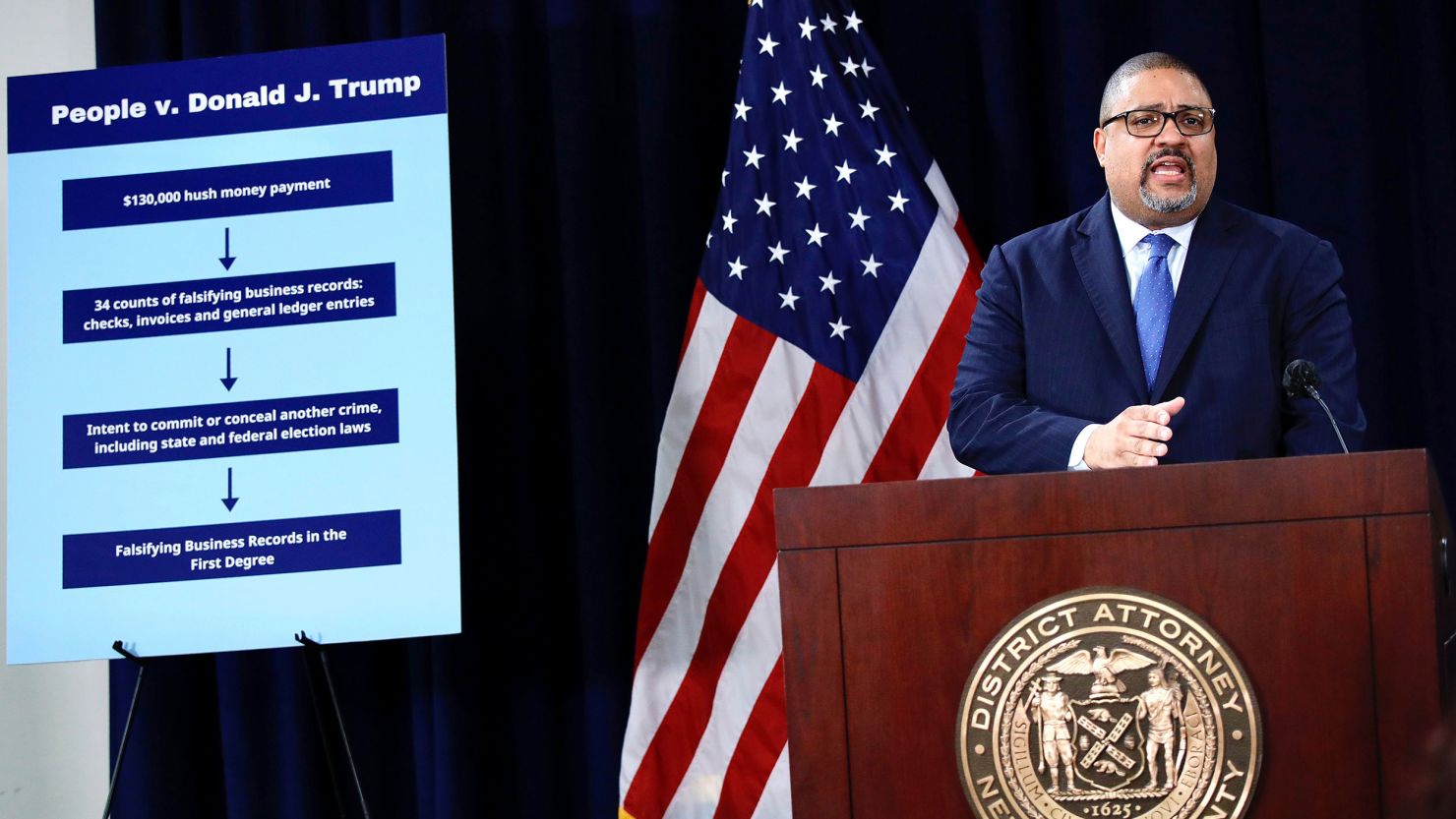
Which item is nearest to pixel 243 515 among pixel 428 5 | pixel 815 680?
pixel 428 5

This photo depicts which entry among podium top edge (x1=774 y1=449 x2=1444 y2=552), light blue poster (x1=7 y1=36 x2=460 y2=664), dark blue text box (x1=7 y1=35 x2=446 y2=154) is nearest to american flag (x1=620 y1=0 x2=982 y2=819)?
light blue poster (x1=7 y1=36 x2=460 y2=664)

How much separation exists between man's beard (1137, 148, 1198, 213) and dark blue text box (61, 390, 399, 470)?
5.43 ft

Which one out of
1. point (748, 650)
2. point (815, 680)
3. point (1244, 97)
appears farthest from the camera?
point (1244, 97)

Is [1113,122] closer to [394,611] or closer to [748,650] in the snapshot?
[748,650]

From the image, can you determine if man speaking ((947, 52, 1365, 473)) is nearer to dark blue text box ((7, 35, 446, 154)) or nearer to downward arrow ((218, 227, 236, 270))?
dark blue text box ((7, 35, 446, 154))

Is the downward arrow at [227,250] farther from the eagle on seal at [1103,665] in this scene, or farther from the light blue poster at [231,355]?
the eagle on seal at [1103,665]

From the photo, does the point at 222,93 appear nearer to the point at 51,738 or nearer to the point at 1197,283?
the point at 51,738

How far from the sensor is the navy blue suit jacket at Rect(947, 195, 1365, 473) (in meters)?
2.47

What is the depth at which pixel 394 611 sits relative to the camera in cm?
331

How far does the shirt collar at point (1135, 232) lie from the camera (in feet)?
8.73

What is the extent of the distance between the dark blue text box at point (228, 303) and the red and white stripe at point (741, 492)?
2.54 ft

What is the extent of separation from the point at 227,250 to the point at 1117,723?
2463 millimetres

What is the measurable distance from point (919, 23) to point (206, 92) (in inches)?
71.2

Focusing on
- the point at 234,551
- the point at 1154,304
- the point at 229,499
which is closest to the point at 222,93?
the point at 229,499
